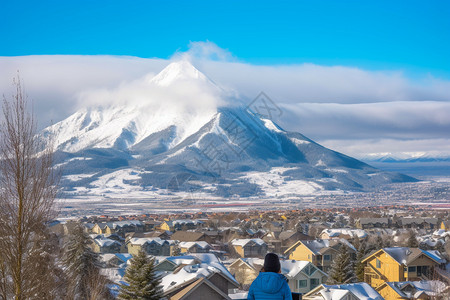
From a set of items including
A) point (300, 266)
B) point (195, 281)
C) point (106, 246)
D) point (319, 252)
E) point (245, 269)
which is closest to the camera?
point (195, 281)

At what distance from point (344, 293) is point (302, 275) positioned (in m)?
10.3

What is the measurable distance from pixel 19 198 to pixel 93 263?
1554 centimetres

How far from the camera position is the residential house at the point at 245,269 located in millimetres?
34844

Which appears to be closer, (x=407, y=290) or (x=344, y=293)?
(x=344, y=293)

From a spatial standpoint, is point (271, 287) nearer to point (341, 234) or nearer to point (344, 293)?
point (344, 293)

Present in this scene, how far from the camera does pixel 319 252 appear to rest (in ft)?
138

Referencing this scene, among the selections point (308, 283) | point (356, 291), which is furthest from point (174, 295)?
point (308, 283)

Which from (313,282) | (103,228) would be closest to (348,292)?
(313,282)

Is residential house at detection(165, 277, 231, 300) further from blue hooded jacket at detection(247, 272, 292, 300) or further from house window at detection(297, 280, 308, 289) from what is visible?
house window at detection(297, 280, 308, 289)

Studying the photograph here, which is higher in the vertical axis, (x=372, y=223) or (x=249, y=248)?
(x=372, y=223)

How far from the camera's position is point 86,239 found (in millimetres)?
24688

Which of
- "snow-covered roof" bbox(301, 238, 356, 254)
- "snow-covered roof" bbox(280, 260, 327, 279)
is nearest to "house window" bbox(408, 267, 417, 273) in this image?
"snow-covered roof" bbox(280, 260, 327, 279)

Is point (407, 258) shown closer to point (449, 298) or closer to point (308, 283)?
point (308, 283)

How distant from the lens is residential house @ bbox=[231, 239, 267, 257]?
5025 centimetres
